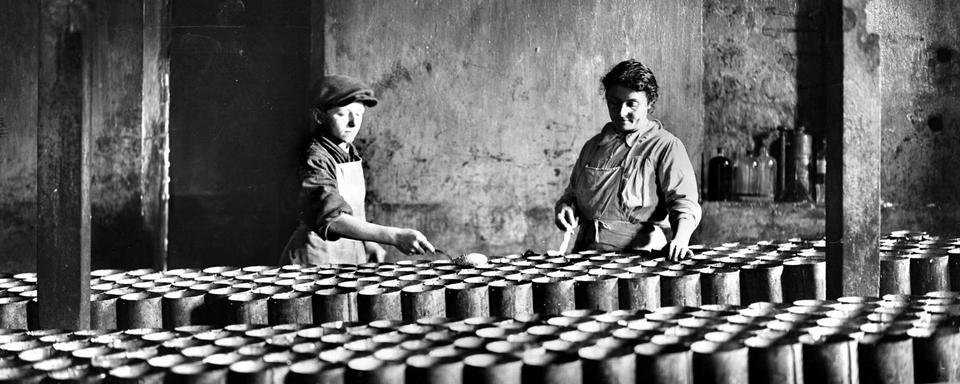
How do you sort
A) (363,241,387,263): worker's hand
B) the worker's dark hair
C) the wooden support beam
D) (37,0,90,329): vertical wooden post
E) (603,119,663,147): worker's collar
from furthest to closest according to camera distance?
(363,241,387,263): worker's hand, (603,119,663,147): worker's collar, the worker's dark hair, the wooden support beam, (37,0,90,329): vertical wooden post

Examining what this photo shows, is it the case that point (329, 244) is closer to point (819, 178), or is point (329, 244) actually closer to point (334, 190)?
point (334, 190)

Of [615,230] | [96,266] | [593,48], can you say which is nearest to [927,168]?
[593,48]

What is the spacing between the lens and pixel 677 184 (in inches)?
159

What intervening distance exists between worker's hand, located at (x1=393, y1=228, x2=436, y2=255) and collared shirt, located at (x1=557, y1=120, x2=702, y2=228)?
1.11 metres

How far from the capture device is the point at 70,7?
2178 millimetres

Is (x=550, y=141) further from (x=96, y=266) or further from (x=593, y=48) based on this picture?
(x=96, y=266)

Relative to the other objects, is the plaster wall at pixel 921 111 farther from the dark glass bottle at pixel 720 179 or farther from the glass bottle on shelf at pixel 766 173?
the dark glass bottle at pixel 720 179

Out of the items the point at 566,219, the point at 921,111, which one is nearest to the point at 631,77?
the point at 566,219

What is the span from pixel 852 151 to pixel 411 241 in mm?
1915

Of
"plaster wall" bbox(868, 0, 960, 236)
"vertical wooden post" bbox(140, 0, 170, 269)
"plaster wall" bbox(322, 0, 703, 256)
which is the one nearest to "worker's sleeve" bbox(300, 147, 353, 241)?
"plaster wall" bbox(322, 0, 703, 256)

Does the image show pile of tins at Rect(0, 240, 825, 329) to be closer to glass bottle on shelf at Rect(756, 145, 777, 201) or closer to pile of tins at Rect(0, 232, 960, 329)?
pile of tins at Rect(0, 232, 960, 329)

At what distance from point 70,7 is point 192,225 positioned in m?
4.33

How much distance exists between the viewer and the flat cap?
3958mm

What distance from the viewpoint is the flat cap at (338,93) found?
3.96 meters
